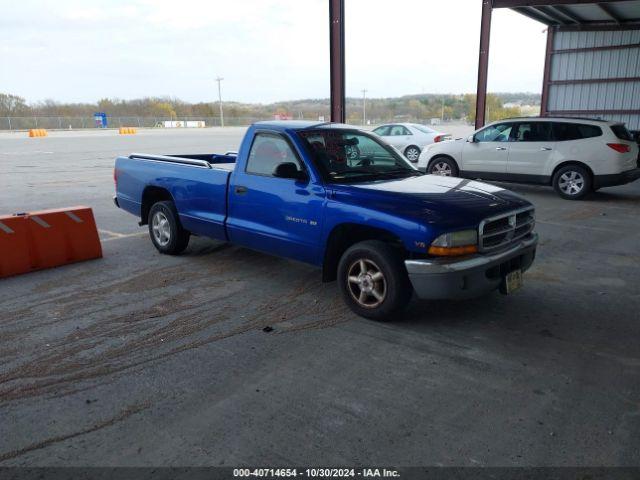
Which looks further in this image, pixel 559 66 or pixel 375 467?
pixel 559 66

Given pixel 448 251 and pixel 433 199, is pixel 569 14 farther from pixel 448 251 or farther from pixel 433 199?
pixel 448 251

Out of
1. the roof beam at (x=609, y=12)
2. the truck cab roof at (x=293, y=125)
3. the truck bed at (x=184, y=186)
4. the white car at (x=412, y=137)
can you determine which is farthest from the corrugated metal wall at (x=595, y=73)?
the truck bed at (x=184, y=186)

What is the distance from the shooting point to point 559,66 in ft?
72.0

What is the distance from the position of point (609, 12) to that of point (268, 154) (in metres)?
18.4

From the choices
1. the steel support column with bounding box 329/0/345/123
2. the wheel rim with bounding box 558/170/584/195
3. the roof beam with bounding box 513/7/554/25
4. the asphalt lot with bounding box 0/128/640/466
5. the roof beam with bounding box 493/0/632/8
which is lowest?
the asphalt lot with bounding box 0/128/640/466

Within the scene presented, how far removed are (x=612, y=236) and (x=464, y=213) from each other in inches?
197

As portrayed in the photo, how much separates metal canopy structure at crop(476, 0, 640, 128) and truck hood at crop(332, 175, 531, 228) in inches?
556

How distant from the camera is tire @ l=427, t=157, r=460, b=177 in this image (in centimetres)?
1334

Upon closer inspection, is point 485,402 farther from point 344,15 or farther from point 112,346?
point 344,15

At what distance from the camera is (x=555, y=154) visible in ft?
37.9

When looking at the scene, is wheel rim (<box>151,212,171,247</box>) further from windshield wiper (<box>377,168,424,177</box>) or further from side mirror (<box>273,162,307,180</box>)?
windshield wiper (<box>377,168,424,177</box>)

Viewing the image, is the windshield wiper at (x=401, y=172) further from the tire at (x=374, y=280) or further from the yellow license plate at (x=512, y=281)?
the yellow license plate at (x=512, y=281)

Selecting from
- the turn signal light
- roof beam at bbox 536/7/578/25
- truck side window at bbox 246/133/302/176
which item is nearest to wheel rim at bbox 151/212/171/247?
truck side window at bbox 246/133/302/176

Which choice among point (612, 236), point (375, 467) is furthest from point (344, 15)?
point (375, 467)
